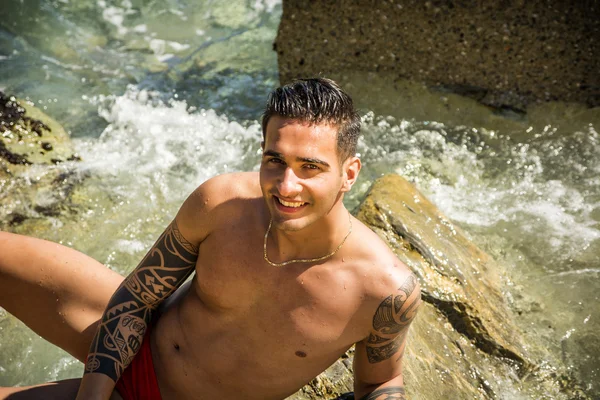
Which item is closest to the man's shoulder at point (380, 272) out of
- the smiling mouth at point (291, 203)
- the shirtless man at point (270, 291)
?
the shirtless man at point (270, 291)

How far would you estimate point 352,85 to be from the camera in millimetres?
5301

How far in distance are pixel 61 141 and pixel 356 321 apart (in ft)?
10.2

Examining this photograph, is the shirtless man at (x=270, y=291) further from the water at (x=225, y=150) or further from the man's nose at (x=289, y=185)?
the water at (x=225, y=150)

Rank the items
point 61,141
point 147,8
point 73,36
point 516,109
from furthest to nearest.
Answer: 1. point 147,8
2. point 73,36
3. point 516,109
4. point 61,141

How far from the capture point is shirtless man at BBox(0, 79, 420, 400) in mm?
2090

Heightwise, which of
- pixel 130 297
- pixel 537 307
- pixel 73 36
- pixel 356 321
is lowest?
Result: pixel 73 36

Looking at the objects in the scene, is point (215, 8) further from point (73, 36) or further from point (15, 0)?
point (15, 0)

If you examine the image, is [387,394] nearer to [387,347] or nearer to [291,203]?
[387,347]

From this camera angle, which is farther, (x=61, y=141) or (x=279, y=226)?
(x=61, y=141)

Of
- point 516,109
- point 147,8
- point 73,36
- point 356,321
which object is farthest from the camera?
point 147,8

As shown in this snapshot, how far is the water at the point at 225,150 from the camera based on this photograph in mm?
3854

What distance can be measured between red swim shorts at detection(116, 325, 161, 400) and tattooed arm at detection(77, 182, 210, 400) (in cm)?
5

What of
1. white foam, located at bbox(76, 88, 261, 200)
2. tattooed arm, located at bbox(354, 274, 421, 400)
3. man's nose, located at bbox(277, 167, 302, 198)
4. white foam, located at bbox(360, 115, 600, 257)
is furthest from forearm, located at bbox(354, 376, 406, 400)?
white foam, located at bbox(76, 88, 261, 200)

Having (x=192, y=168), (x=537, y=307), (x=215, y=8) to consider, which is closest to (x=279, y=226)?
(x=537, y=307)
